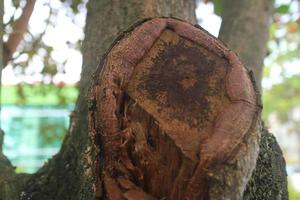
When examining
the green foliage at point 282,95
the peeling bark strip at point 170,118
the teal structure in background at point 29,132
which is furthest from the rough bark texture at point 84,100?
the green foliage at point 282,95

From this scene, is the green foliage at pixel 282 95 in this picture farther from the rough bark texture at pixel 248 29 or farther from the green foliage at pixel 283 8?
the rough bark texture at pixel 248 29

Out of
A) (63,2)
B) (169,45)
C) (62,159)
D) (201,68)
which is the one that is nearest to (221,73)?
(201,68)

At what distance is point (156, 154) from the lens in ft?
4.00

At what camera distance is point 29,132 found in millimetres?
11148

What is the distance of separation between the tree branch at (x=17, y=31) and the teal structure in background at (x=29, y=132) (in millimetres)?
1355

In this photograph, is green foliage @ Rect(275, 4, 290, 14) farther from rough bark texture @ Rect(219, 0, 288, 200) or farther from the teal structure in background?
the teal structure in background

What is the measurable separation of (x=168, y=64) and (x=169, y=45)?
2.7 inches

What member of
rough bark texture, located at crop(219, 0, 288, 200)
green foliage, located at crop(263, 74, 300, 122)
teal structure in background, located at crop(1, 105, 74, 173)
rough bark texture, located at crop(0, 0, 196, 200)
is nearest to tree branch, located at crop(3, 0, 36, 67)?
rough bark texture, located at crop(0, 0, 196, 200)

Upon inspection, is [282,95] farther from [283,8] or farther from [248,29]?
[248,29]

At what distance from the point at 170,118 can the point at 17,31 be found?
1.46m

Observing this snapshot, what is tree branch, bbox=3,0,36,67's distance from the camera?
232 cm

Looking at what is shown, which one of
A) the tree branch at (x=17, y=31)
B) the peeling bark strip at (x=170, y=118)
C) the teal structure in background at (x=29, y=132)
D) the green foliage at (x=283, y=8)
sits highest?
the green foliage at (x=283, y=8)

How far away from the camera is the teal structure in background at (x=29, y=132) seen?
3.97 m

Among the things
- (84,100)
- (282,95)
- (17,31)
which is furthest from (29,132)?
(84,100)
